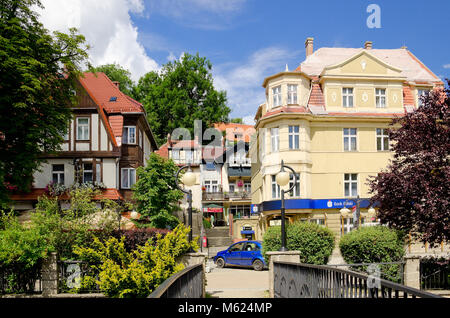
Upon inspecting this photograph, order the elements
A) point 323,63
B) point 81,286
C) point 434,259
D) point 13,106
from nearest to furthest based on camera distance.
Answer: point 81,286 < point 434,259 < point 13,106 < point 323,63

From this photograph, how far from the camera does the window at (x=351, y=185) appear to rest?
3266 centimetres

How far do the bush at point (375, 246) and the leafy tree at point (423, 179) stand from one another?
0.90 meters

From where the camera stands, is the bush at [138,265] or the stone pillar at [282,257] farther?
the stone pillar at [282,257]

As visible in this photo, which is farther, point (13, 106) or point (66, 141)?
point (66, 141)

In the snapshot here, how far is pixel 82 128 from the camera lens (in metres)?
32.3

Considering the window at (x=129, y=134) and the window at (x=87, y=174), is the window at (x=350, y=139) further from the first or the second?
the window at (x=87, y=174)

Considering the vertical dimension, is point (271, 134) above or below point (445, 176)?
above

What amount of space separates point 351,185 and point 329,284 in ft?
85.0

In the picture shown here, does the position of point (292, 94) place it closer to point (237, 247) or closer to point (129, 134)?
point (237, 247)

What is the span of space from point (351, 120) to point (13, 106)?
21764 millimetres

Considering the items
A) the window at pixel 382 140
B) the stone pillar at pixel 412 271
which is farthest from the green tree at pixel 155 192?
the stone pillar at pixel 412 271

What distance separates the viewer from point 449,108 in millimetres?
17844

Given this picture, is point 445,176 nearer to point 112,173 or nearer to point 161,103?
point 112,173
